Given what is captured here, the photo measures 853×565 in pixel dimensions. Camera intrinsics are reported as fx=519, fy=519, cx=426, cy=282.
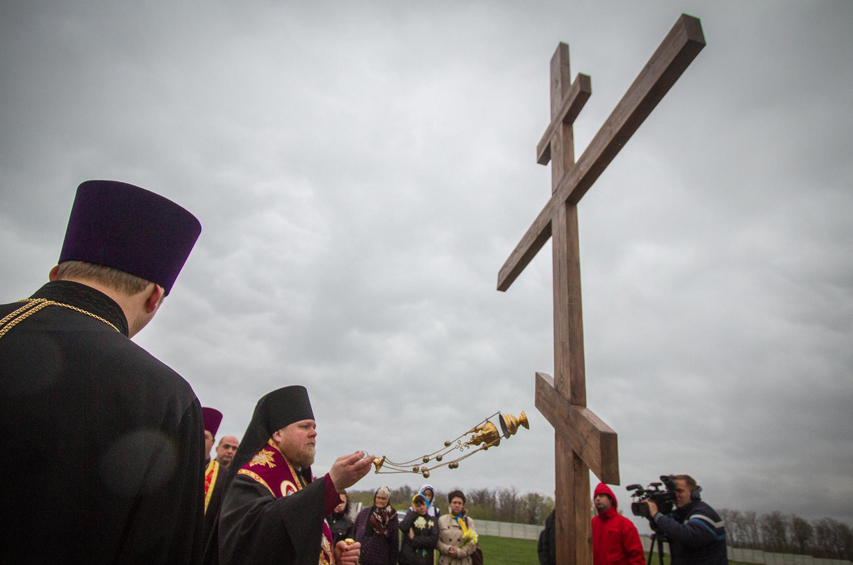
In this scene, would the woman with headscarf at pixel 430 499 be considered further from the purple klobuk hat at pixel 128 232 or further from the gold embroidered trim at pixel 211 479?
the purple klobuk hat at pixel 128 232

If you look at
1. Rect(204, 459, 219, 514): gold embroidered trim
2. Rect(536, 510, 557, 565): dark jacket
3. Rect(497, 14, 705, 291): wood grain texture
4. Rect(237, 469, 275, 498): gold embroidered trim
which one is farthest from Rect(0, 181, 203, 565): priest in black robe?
Rect(536, 510, 557, 565): dark jacket

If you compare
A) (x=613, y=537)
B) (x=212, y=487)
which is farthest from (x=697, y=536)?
(x=212, y=487)

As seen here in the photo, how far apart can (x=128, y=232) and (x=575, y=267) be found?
269cm

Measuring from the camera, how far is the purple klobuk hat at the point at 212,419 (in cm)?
640

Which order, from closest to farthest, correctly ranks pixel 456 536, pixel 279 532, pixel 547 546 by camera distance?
pixel 279 532 → pixel 547 546 → pixel 456 536

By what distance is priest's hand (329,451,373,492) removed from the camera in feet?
9.82

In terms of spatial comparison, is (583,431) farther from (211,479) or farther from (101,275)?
(211,479)

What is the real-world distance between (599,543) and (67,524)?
19.9ft

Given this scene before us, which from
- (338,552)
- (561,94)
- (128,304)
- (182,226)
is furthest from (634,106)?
(338,552)

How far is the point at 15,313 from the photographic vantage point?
1321 millimetres

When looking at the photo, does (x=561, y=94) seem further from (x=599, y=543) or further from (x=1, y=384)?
(x=599, y=543)

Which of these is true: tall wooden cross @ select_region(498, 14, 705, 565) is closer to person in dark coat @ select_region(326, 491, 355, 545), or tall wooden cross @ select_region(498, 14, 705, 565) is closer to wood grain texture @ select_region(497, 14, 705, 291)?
wood grain texture @ select_region(497, 14, 705, 291)

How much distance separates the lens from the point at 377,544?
25.9ft

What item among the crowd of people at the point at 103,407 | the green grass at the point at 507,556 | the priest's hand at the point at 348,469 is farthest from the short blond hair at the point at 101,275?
the green grass at the point at 507,556
